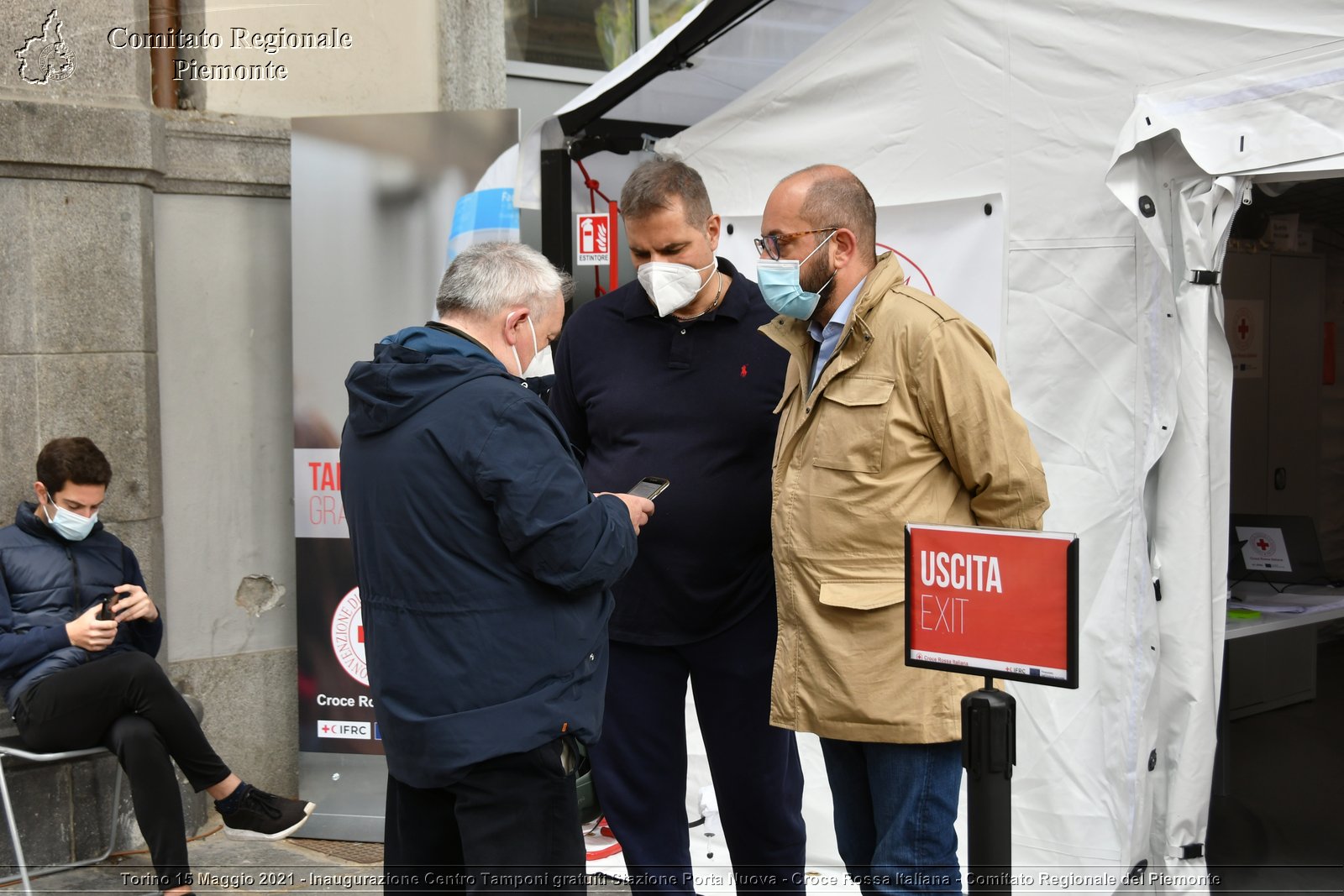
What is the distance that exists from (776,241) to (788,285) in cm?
9

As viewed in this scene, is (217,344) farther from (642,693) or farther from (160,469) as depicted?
(642,693)

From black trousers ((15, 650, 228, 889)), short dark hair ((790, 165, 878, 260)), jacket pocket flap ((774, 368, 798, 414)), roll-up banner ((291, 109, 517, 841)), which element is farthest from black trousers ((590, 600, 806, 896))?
roll-up banner ((291, 109, 517, 841))

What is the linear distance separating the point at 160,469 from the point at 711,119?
2.41m

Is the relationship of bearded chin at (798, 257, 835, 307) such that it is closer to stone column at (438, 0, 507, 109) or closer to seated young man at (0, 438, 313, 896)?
seated young man at (0, 438, 313, 896)

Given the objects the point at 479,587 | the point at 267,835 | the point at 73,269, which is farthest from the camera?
the point at 73,269

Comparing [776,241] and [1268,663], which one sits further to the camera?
[1268,663]

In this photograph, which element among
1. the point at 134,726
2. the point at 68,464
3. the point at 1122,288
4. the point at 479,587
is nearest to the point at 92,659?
the point at 134,726

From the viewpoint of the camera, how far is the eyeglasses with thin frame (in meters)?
2.61

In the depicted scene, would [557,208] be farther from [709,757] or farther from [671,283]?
[709,757]

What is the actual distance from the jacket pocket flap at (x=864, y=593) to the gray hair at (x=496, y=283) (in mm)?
807

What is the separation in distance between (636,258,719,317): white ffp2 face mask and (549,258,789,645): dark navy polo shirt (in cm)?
7

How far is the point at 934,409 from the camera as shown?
2.42m

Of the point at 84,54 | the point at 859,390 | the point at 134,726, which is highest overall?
the point at 84,54

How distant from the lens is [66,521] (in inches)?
161
